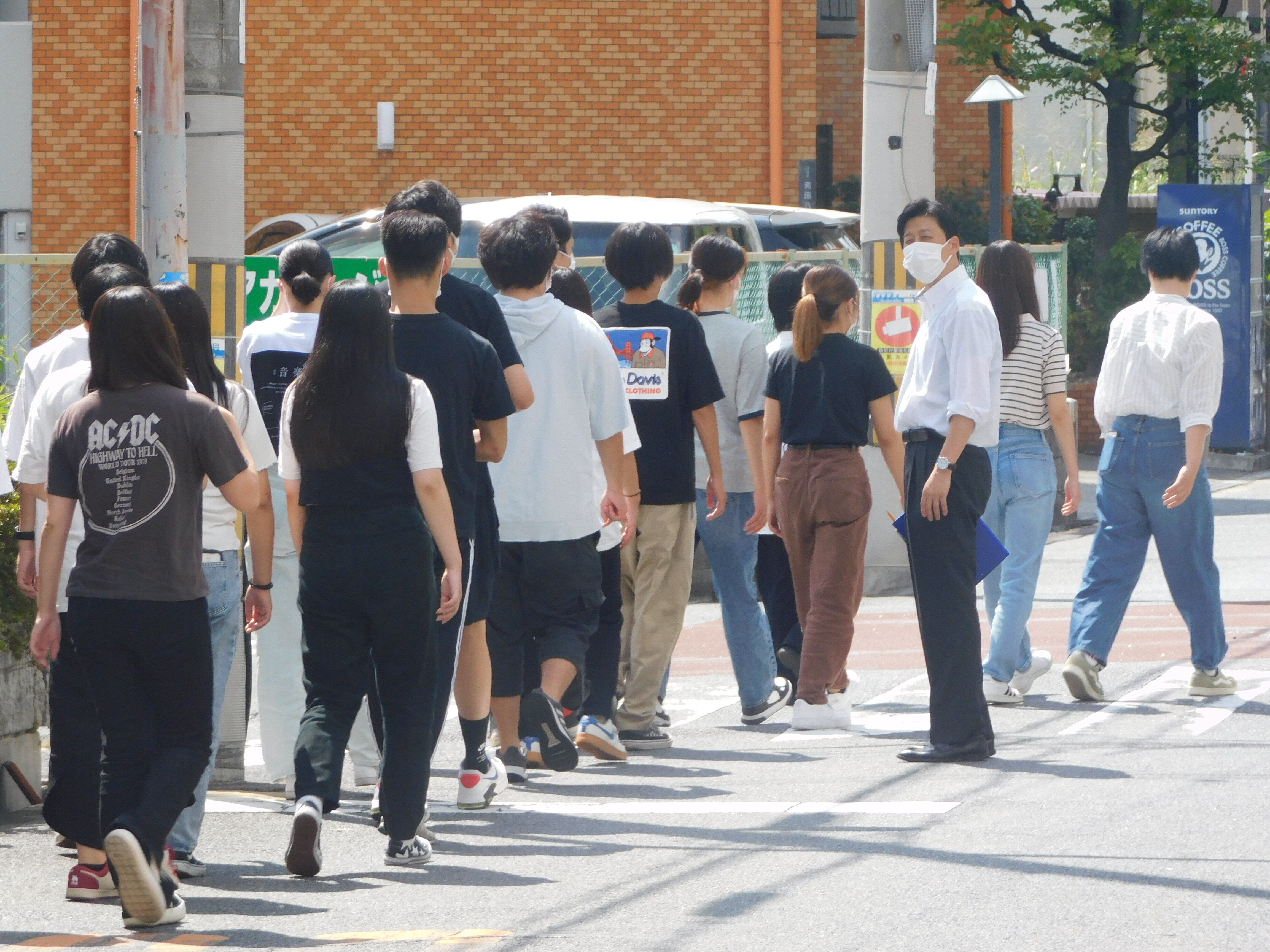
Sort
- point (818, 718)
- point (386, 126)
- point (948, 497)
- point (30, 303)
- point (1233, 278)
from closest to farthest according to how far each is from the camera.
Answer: point (948, 497), point (818, 718), point (30, 303), point (1233, 278), point (386, 126)

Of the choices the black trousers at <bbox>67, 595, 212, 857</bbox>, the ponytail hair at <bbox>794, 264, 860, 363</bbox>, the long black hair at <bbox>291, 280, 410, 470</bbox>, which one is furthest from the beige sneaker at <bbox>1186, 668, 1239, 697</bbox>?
the black trousers at <bbox>67, 595, 212, 857</bbox>

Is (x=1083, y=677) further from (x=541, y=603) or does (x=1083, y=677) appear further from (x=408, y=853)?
(x=408, y=853)

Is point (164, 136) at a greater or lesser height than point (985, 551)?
greater

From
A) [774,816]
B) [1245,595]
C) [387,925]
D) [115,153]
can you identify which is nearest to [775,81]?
[115,153]

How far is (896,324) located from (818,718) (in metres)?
4.34

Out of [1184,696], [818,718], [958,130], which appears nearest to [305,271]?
[818,718]

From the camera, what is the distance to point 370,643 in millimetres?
5465

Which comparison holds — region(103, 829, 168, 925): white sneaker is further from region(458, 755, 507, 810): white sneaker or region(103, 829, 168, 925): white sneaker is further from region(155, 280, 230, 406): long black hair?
region(458, 755, 507, 810): white sneaker

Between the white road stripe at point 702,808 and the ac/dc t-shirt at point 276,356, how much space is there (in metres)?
1.50

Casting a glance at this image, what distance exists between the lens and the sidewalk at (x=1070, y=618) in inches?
378

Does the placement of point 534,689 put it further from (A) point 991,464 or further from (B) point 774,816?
(A) point 991,464

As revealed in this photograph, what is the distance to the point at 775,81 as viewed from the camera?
2088 centimetres

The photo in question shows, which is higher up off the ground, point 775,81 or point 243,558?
point 775,81

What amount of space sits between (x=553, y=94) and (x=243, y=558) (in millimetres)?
14530
